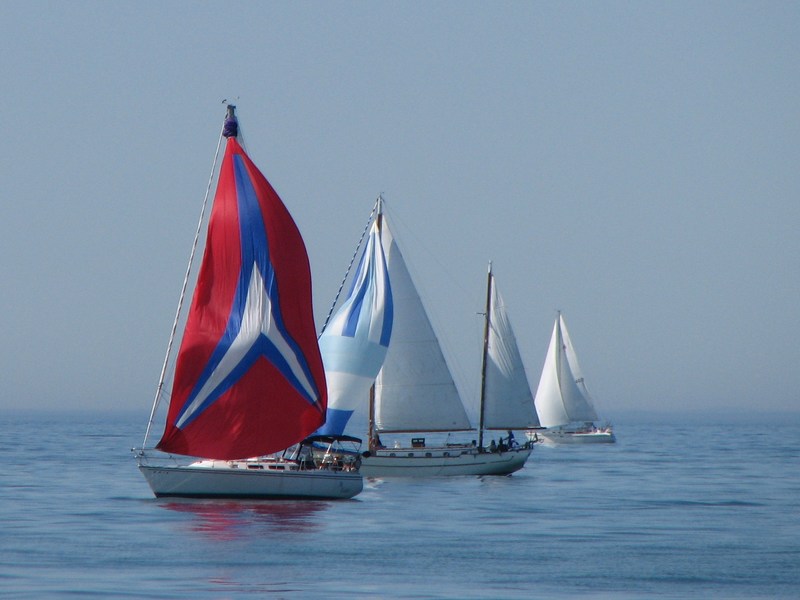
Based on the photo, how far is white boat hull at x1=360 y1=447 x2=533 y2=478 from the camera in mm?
61281

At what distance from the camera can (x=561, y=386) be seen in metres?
119

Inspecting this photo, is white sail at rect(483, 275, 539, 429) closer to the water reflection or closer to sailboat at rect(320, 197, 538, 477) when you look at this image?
sailboat at rect(320, 197, 538, 477)

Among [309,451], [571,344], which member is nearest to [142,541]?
[309,451]

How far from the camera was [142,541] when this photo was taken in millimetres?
38562

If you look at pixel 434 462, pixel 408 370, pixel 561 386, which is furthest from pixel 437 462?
pixel 561 386

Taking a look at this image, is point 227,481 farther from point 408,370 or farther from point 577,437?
point 577,437

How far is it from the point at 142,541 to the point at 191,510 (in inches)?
242

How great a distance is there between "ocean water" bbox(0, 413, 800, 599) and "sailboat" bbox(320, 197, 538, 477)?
4.32 ft

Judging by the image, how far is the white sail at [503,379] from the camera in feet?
235

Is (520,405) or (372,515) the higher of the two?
(520,405)

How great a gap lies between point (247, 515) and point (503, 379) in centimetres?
2995

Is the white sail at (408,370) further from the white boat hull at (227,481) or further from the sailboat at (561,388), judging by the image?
the sailboat at (561,388)

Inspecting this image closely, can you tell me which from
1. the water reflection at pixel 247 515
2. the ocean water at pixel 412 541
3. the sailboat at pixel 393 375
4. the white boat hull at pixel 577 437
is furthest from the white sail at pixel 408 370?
the white boat hull at pixel 577 437

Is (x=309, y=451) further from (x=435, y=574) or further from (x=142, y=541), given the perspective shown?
(x=435, y=574)
